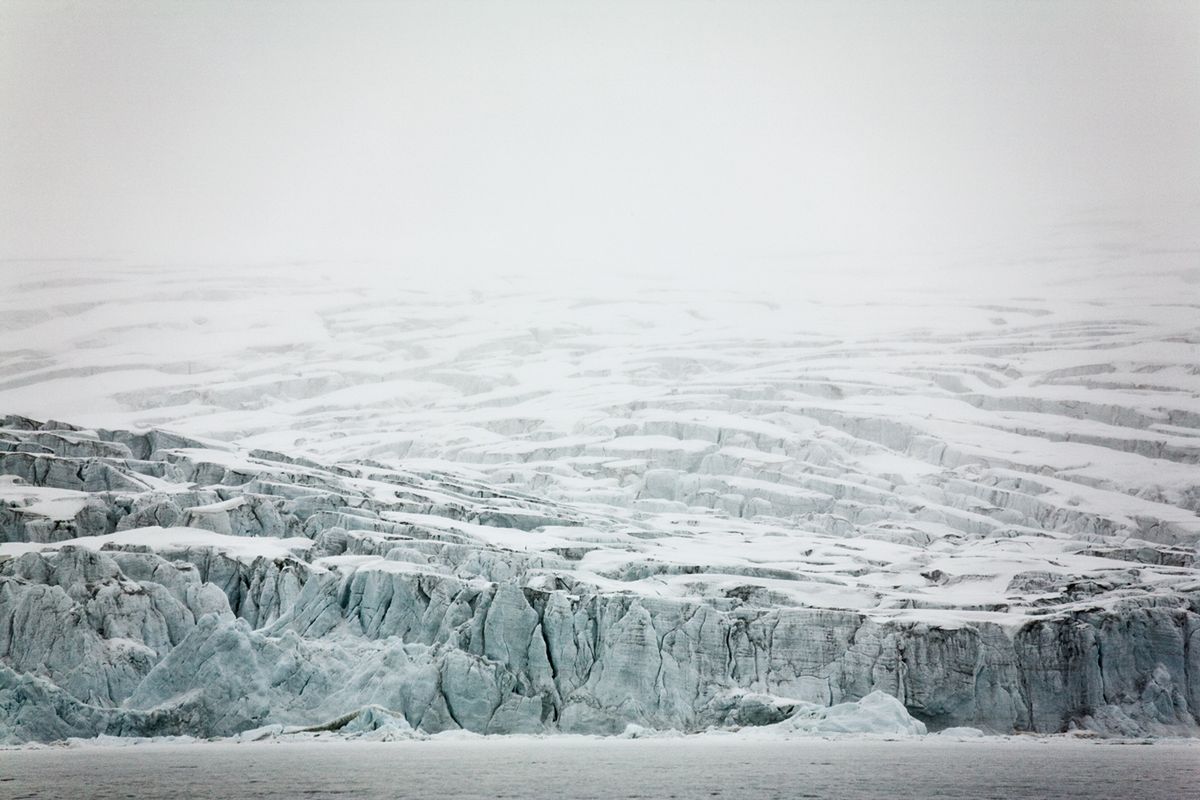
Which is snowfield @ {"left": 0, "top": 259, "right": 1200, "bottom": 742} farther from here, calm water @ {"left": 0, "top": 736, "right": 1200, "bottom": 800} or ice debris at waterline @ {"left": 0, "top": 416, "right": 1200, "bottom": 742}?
calm water @ {"left": 0, "top": 736, "right": 1200, "bottom": 800}

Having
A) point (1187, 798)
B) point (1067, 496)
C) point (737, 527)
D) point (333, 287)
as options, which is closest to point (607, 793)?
point (1187, 798)

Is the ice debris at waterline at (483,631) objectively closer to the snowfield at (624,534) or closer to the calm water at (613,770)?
the snowfield at (624,534)

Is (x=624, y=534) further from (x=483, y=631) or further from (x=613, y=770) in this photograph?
(x=613, y=770)

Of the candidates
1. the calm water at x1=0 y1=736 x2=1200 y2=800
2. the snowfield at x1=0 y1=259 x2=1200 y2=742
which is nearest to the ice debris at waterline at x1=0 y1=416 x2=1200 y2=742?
the snowfield at x1=0 y1=259 x2=1200 y2=742

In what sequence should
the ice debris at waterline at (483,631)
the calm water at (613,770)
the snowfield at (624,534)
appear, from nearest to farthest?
the calm water at (613,770)
the ice debris at waterline at (483,631)
the snowfield at (624,534)

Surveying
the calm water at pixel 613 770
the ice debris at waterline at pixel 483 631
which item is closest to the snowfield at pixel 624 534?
the ice debris at waterline at pixel 483 631

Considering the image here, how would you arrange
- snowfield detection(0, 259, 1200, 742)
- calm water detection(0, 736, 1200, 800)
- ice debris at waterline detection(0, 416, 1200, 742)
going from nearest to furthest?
calm water detection(0, 736, 1200, 800) → ice debris at waterline detection(0, 416, 1200, 742) → snowfield detection(0, 259, 1200, 742)
